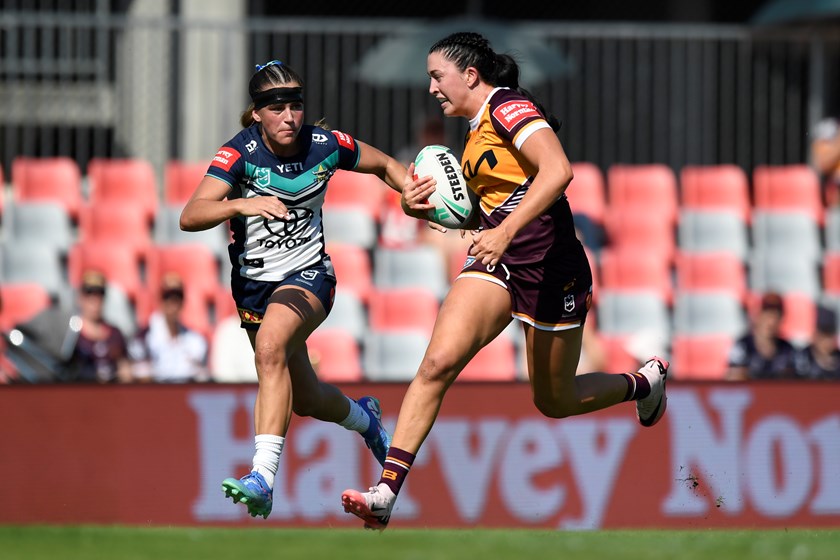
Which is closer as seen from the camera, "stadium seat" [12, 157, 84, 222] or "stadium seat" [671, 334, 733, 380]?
"stadium seat" [671, 334, 733, 380]

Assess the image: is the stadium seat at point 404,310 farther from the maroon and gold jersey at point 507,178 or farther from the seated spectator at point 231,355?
the maroon and gold jersey at point 507,178

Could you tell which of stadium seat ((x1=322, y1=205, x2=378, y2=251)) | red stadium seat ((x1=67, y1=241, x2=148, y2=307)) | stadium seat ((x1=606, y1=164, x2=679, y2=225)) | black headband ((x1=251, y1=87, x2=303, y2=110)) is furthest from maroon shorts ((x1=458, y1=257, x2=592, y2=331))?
stadium seat ((x1=606, y1=164, x2=679, y2=225))

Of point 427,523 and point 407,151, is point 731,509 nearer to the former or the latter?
point 427,523

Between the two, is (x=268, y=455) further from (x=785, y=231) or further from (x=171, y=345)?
(x=785, y=231)

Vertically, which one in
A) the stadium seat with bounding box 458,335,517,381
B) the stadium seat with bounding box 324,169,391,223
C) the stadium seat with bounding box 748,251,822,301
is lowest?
the stadium seat with bounding box 458,335,517,381

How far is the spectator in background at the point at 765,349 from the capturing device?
37.8ft

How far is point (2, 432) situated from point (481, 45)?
4.70 meters

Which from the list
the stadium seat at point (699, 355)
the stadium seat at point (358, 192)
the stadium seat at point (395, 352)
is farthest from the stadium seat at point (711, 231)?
the stadium seat at point (395, 352)

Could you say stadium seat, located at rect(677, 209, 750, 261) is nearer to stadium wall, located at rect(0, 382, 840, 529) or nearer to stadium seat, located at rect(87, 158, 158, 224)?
stadium wall, located at rect(0, 382, 840, 529)

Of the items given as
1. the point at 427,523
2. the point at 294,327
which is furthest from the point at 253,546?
the point at 294,327

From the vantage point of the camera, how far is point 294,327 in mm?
7113

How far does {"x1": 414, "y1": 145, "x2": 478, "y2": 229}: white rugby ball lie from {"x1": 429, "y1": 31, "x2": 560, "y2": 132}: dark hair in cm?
47

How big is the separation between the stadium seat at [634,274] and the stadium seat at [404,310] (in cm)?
159

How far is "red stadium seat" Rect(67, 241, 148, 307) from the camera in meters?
12.3
